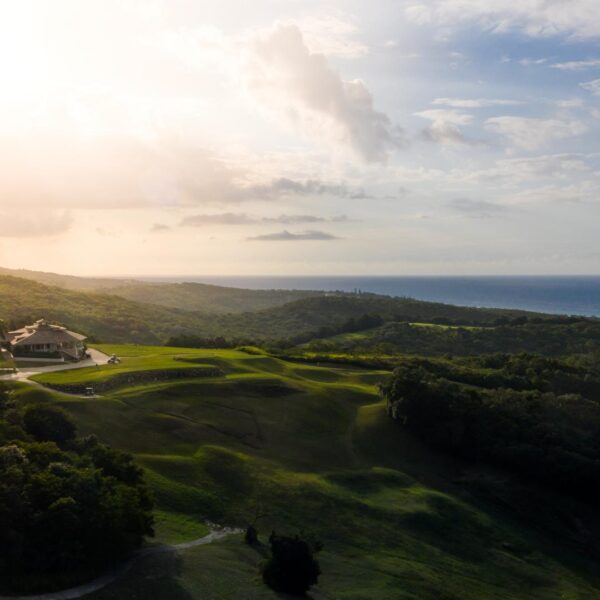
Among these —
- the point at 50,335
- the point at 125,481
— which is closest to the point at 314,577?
the point at 125,481

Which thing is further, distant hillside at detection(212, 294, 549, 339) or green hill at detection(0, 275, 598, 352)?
distant hillside at detection(212, 294, 549, 339)

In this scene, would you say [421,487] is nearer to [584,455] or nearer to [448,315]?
[584,455]

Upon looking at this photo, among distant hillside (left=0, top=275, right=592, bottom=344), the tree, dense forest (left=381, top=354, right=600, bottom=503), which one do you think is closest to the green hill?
distant hillside (left=0, top=275, right=592, bottom=344)

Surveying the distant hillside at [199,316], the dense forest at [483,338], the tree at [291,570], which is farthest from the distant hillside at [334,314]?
the tree at [291,570]

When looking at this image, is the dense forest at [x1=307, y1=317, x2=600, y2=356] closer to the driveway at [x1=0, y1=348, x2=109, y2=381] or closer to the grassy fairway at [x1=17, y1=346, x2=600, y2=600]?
the driveway at [x1=0, y1=348, x2=109, y2=381]

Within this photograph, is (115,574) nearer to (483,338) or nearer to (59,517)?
(59,517)

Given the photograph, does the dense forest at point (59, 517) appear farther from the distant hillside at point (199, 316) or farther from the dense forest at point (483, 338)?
the dense forest at point (483, 338)
